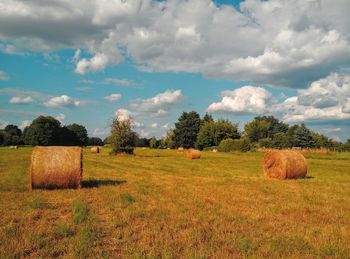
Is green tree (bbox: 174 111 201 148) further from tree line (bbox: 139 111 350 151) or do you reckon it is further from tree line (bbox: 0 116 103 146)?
tree line (bbox: 0 116 103 146)

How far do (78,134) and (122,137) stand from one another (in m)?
91.3

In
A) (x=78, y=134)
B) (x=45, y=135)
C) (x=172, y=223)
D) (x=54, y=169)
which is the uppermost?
(x=78, y=134)

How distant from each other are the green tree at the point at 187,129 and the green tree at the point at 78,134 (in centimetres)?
4040

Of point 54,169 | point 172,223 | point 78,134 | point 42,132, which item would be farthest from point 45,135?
point 172,223

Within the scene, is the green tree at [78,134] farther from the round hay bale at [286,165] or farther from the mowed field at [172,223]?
the mowed field at [172,223]

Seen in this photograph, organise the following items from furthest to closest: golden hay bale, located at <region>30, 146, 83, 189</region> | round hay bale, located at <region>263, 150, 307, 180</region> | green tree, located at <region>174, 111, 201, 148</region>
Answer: green tree, located at <region>174, 111, 201, 148</region>
round hay bale, located at <region>263, 150, 307, 180</region>
golden hay bale, located at <region>30, 146, 83, 189</region>

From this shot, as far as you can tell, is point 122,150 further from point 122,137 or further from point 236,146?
point 236,146

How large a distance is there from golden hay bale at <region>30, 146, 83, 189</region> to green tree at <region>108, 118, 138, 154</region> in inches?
1350

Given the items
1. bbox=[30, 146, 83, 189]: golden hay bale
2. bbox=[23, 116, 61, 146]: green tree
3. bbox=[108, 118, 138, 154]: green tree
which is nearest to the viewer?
bbox=[30, 146, 83, 189]: golden hay bale

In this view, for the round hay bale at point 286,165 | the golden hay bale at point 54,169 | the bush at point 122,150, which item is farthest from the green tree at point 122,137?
the golden hay bale at point 54,169

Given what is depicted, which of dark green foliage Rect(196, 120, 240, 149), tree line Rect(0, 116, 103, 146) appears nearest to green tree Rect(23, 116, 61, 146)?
tree line Rect(0, 116, 103, 146)

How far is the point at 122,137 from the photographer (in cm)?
5016

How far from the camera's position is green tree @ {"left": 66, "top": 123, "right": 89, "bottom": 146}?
434 feet

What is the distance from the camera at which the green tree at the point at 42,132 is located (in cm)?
10738
